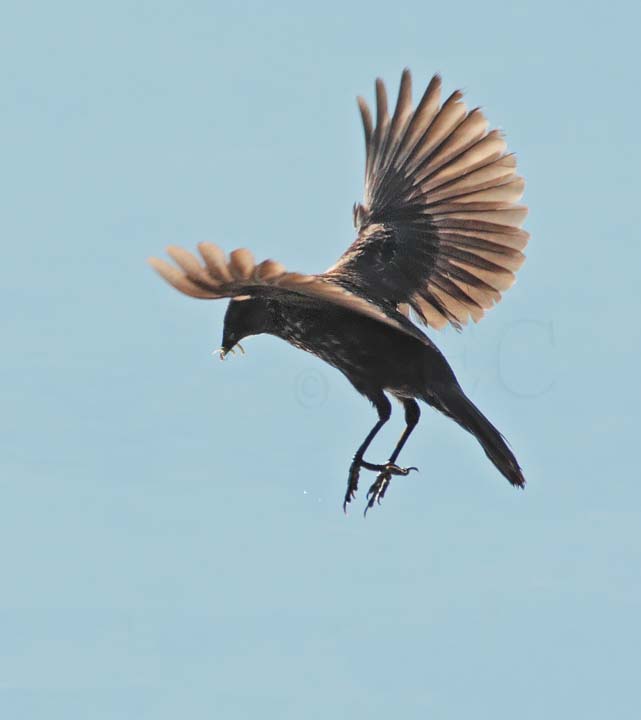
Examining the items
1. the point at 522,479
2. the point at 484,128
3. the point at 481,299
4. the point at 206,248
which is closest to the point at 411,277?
the point at 481,299

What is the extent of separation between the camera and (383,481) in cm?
1273

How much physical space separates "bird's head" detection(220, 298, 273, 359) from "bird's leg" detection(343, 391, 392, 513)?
111 centimetres

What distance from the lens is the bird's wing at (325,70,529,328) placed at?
45.0 ft

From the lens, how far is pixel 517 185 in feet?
45.3

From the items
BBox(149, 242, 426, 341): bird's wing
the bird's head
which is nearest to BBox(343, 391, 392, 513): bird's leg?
the bird's head

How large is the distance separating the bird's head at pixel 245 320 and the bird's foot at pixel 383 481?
1556 millimetres

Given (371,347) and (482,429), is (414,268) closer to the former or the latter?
(371,347)

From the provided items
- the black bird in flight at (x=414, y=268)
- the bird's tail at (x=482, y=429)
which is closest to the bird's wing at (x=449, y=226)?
the black bird in flight at (x=414, y=268)

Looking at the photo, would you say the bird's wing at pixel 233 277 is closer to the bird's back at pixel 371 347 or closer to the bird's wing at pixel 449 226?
the bird's back at pixel 371 347

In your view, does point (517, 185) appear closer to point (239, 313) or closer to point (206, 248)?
point (239, 313)

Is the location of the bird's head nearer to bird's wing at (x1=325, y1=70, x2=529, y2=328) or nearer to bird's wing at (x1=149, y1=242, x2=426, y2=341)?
bird's wing at (x1=325, y1=70, x2=529, y2=328)

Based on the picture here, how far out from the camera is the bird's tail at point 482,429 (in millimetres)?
11680

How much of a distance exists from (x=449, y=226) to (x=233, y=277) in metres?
4.34

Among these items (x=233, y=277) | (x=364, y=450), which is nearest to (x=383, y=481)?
(x=364, y=450)
